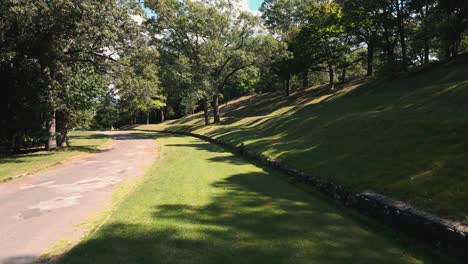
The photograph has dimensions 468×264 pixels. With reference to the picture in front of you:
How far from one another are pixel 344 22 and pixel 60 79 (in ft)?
91.6

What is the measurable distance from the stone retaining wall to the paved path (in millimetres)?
5697

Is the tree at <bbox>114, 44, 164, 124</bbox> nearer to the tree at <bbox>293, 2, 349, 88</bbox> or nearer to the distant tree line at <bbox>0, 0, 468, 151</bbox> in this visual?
the distant tree line at <bbox>0, 0, 468, 151</bbox>

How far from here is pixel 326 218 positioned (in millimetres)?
6562

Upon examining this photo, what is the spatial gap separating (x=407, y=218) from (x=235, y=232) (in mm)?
3023

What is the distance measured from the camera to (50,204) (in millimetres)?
8344

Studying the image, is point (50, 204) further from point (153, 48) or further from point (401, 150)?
point (153, 48)

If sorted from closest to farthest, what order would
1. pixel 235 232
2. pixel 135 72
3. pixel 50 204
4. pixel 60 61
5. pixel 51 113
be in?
pixel 235 232
pixel 50 204
pixel 60 61
pixel 51 113
pixel 135 72

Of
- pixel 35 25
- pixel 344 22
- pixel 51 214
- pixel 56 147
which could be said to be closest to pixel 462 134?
pixel 51 214

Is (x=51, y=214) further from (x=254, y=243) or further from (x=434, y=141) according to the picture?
(x=434, y=141)

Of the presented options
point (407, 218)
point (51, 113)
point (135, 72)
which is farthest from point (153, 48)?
point (407, 218)

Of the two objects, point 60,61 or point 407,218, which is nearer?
point 407,218

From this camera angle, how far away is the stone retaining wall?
4.78m

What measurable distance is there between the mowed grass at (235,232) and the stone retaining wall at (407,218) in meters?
0.27

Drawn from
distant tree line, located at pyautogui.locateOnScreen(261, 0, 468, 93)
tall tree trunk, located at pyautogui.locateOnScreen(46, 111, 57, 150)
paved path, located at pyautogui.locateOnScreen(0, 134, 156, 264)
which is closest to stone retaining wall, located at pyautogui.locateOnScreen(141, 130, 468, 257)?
paved path, located at pyautogui.locateOnScreen(0, 134, 156, 264)
